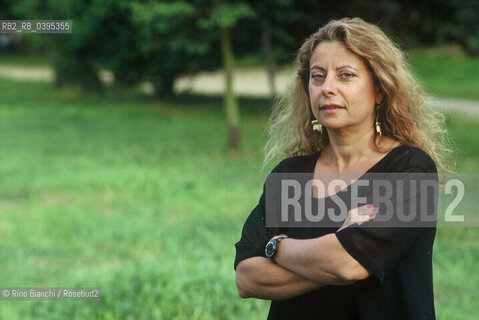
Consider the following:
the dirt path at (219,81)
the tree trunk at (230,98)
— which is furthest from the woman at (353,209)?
the dirt path at (219,81)

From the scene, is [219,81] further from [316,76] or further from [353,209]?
[353,209]

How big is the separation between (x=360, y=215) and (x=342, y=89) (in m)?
0.43

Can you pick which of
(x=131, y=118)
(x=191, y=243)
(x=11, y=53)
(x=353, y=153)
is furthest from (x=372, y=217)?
(x=11, y=53)

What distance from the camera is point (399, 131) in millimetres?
2668

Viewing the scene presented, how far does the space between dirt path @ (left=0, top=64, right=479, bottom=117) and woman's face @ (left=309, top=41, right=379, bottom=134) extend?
60.5 ft

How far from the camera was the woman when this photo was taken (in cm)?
240

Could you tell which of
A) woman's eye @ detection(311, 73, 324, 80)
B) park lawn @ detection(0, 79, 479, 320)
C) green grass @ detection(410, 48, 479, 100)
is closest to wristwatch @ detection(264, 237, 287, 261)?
woman's eye @ detection(311, 73, 324, 80)

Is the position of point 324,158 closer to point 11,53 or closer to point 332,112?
point 332,112

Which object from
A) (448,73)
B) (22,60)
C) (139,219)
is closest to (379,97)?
(139,219)

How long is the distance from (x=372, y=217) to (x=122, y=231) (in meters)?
6.18

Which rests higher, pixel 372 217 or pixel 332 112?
pixel 332 112

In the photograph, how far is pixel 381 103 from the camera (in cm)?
269

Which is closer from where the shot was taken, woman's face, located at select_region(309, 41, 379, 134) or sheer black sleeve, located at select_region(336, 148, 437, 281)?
sheer black sleeve, located at select_region(336, 148, 437, 281)

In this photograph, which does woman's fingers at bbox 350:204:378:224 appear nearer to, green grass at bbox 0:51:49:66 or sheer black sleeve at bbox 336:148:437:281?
sheer black sleeve at bbox 336:148:437:281
